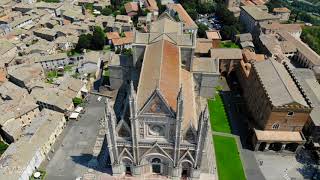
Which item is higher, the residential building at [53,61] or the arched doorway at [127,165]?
the residential building at [53,61]

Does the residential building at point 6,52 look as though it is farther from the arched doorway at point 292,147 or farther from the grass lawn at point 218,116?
the arched doorway at point 292,147

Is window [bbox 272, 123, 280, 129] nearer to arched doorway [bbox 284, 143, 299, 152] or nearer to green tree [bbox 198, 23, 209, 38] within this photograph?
arched doorway [bbox 284, 143, 299, 152]

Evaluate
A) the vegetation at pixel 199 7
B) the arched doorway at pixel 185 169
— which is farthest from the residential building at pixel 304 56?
the arched doorway at pixel 185 169

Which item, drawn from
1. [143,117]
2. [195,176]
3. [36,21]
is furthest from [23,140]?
[36,21]

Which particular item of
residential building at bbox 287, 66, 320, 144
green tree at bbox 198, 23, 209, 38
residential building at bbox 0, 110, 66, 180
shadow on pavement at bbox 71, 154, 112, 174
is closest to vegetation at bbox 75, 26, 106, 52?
residential building at bbox 0, 110, 66, 180

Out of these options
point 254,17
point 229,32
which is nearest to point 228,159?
point 229,32

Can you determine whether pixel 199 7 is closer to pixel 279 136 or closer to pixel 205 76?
pixel 205 76

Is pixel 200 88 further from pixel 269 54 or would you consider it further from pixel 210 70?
pixel 269 54
